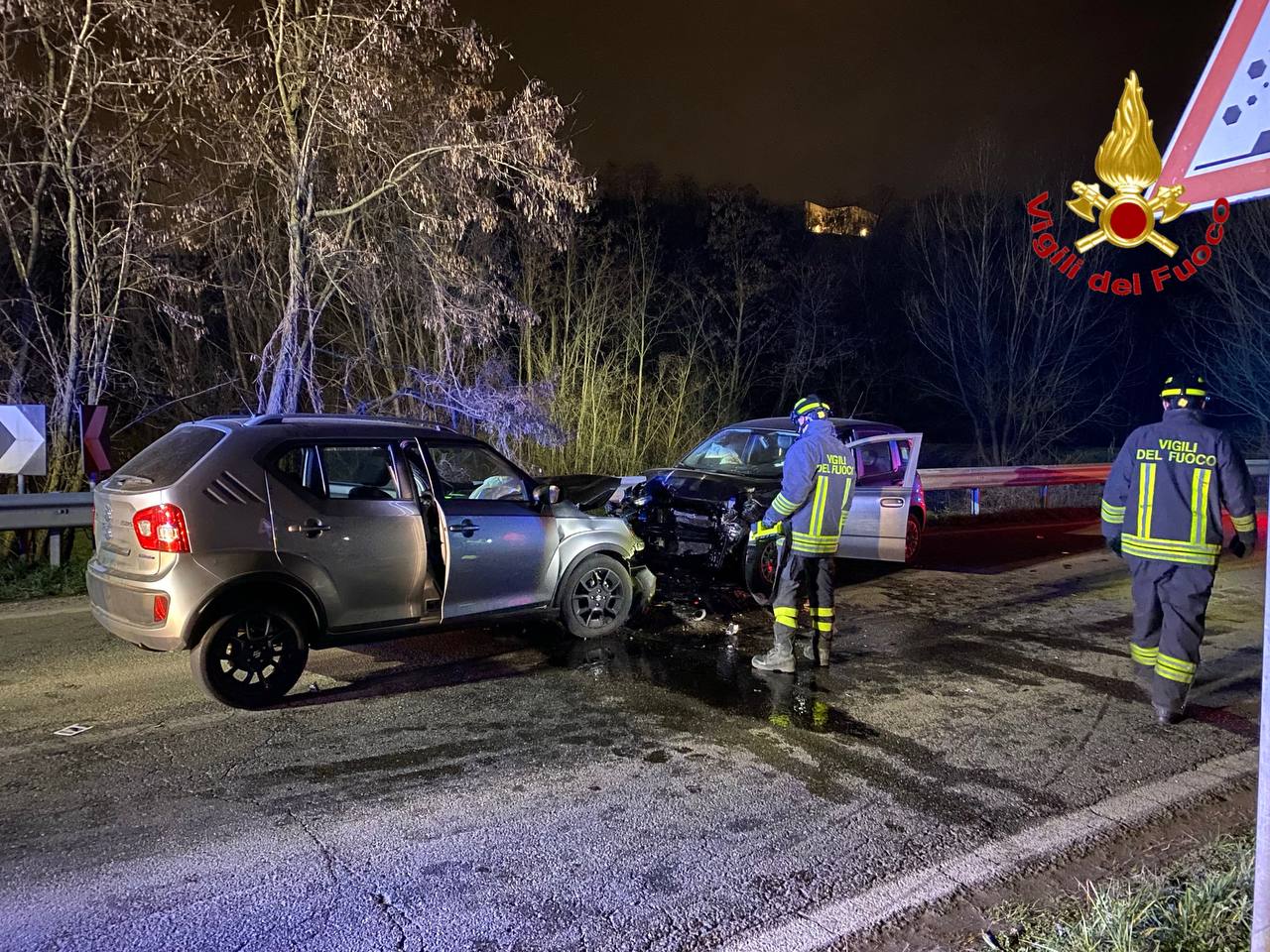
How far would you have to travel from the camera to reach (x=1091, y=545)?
12406mm

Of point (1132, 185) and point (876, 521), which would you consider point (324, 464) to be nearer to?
point (1132, 185)

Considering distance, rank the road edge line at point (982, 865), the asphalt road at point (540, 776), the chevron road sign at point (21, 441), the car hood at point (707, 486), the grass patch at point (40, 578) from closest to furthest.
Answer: the road edge line at point (982, 865) → the asphalt road at point (540, 776) → the grass patch at point (40, 578) → the chevron road sign at point (21, 441) → the car hood at point (707, 486)

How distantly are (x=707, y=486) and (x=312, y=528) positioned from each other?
4.57 metres

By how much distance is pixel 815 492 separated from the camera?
6535 millimetres

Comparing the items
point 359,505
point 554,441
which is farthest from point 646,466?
point 359,505

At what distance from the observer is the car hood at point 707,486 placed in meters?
8.95

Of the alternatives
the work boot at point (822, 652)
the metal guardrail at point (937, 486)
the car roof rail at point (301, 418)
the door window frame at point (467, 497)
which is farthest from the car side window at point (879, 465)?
the car roof rail at point (301, 418)

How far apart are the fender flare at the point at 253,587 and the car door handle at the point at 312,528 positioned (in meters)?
0.27

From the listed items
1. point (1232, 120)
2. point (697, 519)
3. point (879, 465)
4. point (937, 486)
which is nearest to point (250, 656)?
point (697, 519)

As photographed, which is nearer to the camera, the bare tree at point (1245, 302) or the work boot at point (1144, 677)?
the work boot at point (1144, 677)

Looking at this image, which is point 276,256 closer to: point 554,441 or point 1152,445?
point 554,441

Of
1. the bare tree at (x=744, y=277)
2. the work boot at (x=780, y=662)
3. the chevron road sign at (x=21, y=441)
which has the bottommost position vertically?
the work boot at (x=780, y=662)

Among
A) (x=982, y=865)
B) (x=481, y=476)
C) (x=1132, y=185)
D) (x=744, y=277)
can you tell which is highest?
(x=744, y=277)

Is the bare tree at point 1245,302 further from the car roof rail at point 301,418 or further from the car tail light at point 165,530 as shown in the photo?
the car tail light at point 165,530
